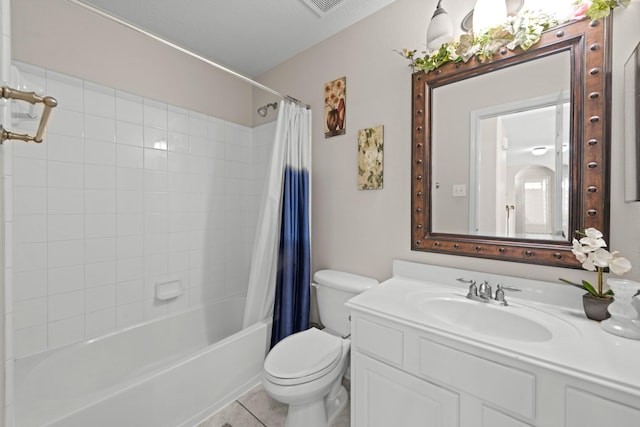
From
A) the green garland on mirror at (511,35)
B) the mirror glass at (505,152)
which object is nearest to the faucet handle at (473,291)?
the mirror glass at (505,152)

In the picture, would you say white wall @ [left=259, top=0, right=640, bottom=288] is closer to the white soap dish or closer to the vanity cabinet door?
the vanity cabinet door

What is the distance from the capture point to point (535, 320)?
0.99 metres

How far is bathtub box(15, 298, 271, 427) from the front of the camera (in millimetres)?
1144

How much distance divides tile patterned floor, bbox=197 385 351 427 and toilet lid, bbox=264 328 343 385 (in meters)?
0.39

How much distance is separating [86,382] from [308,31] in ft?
8.51

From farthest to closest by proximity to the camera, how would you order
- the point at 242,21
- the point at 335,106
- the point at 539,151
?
the point at 335,106, the point at 242,21, the point at 539,151

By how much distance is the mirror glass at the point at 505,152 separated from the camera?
1.11 meters

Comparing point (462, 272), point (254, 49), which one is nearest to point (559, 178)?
point (462, 272)

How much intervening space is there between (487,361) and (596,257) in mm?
571

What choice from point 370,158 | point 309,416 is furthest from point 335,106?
point 309,416

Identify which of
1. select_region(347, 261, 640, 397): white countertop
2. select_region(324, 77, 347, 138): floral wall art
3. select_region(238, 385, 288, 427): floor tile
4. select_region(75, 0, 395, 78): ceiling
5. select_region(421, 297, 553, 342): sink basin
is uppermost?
select_region(75, 0, 395, 78): ceiling

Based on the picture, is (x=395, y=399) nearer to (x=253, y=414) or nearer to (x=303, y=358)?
(x=303, y=358)

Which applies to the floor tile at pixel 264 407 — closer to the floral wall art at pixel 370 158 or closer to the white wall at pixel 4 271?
the white wall at pixel 4 271

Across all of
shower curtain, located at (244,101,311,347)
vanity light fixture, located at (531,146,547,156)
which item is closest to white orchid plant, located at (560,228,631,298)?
vanity light fixture, located at (531,146,547,156)
